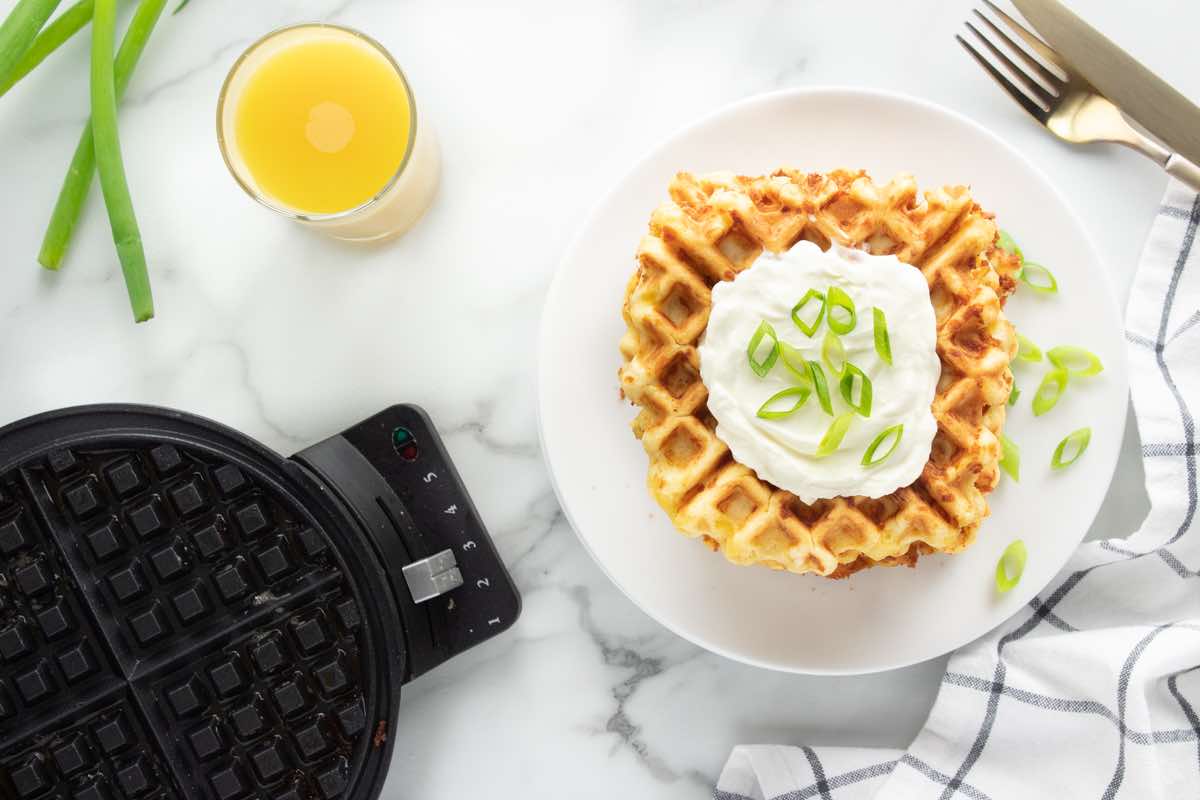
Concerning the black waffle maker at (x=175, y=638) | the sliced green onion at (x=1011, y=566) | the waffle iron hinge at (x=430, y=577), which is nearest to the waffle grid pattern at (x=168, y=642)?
the black waffle maker at (x=175, y=638)

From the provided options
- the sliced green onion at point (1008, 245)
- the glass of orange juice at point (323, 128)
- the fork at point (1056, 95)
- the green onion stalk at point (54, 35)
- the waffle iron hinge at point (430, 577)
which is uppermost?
the green onion stalk at point (54, 35)

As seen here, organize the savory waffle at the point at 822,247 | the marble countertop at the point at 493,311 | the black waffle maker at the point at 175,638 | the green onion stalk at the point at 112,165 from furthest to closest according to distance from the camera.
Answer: the marble countertop at the point at 493,311 < the green onion stalk at the point at 112,165 < the black waffle maker at the point at 175,638 < the savory waffle at the point at 822,247

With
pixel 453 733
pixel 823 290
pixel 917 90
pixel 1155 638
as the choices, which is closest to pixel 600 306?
pixel 823 290

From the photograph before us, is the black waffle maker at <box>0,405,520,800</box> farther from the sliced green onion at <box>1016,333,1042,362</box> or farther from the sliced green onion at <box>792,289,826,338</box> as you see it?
the sliced green onion at <box>1016,333,1042,362</box>

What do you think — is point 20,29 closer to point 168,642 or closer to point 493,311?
point 493,311

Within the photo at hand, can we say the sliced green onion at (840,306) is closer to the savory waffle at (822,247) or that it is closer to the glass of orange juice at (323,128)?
the savory waffle at (822,247)

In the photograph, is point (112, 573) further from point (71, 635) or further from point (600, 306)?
point (600, 306)

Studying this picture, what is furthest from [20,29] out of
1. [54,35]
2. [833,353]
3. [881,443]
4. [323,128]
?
[881,443]
